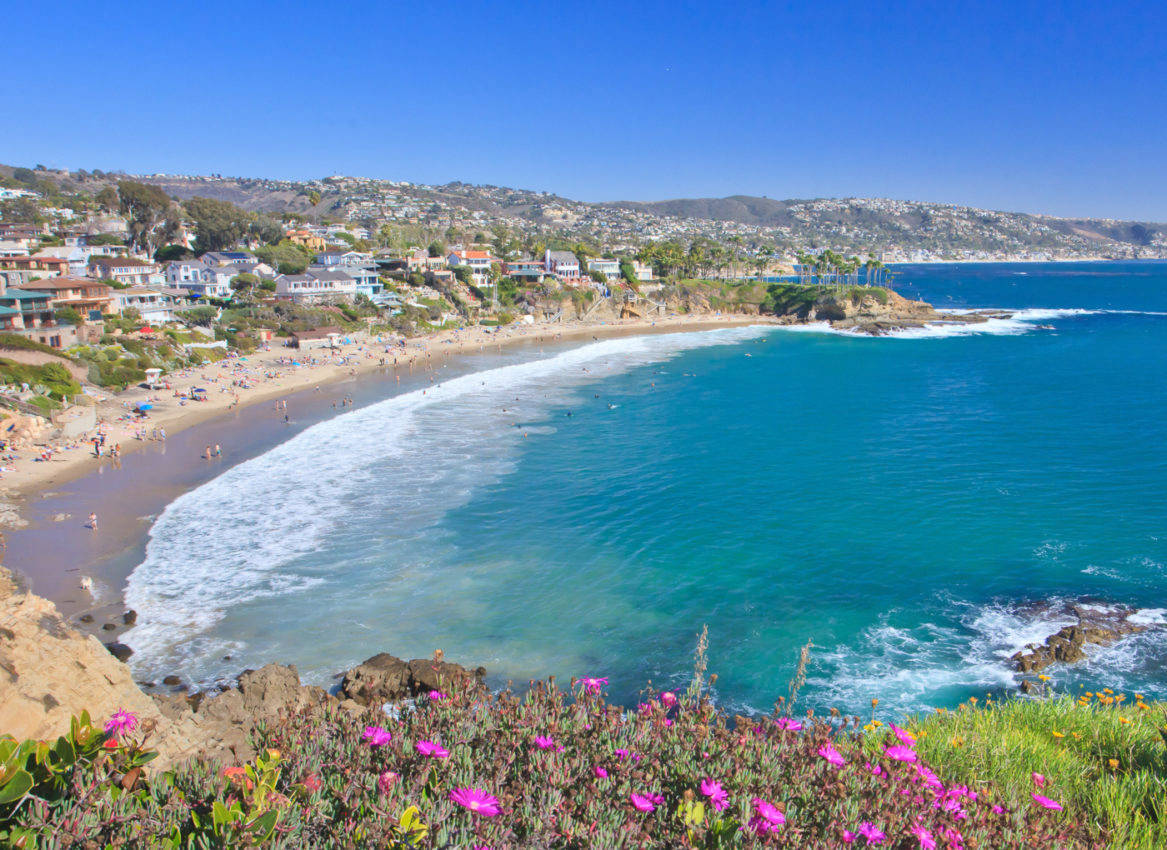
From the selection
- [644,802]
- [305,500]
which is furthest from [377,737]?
[305,500]

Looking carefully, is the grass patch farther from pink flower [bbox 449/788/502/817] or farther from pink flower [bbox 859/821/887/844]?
pink flower [bbox 449/788/502/817]

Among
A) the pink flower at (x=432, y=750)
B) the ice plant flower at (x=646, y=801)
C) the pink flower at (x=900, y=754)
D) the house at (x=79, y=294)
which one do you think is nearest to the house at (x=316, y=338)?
the house at (x=79, y=294)

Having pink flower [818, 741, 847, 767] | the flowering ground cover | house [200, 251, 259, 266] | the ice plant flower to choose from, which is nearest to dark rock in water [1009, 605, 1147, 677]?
the flowering ground cover

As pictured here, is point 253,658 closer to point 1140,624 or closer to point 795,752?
point 795,752

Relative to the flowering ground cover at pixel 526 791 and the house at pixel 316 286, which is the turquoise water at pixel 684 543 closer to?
the flowering ground cover at pixel 526 791

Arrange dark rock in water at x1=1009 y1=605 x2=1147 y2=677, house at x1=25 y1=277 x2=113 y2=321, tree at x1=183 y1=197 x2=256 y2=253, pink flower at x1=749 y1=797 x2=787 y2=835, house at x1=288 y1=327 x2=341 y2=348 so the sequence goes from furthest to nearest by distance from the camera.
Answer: tree at x1=183 y1=197 x2=256 y2=253 < house at x1=288 y1=327 x2=341 y2=348 < house at x1=25 y1=277 x2=113 y2=321 < dark rock in water at x1=1009 y1=605 x2=1147 y2=677 < pink flower at x1=749 y1=797 x2=787 y2=835

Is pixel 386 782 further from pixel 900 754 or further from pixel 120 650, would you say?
pixel 120 650
